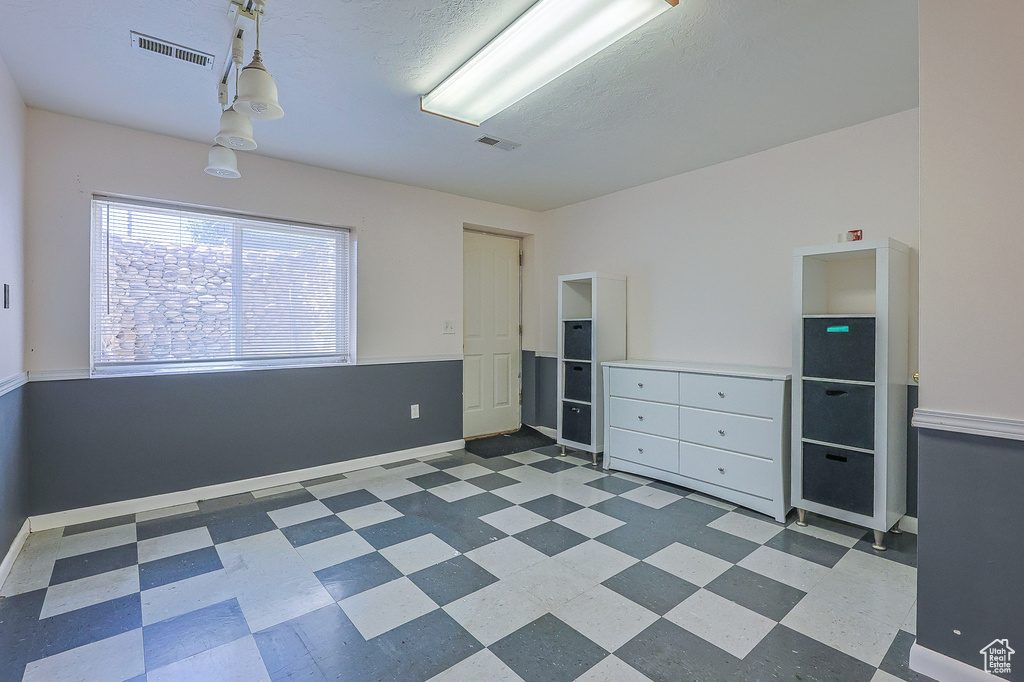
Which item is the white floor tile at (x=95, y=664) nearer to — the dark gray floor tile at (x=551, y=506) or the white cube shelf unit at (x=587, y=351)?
the dark gray floor tile at (x=551, y=506)

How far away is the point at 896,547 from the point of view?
2529mm

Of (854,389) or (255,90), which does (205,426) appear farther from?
(854,389)

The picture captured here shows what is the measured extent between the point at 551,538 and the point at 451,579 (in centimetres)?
65

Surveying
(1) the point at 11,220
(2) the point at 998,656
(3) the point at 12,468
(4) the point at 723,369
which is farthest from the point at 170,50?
(2) the point at 998,656

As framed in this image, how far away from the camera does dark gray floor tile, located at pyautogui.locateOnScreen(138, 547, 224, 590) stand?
2.23 meters

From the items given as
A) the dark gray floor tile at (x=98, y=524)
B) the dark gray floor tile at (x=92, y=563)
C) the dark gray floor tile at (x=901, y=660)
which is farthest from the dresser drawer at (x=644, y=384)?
the dark gray floor tile at (x=98, y=524)

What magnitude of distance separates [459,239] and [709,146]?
2.30m

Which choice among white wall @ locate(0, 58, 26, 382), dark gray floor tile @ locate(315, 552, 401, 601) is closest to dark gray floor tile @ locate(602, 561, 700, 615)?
dark gray floor tile @ locate(315, 552, 401, 601)

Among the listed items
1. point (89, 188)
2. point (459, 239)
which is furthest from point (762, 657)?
point (89, 188)

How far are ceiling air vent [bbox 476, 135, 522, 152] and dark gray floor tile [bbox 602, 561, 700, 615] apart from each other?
2646 mm

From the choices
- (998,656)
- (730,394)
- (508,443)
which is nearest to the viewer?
(998,656)

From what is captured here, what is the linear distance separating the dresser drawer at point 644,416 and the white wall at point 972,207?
6.20ft

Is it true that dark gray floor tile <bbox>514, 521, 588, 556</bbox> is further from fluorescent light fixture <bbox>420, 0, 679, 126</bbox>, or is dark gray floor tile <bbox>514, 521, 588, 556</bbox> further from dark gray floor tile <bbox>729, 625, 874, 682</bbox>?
fluorescent light fixture <bbox>420, 0, 679, 126</bbox>

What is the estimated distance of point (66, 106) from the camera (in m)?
2.72
